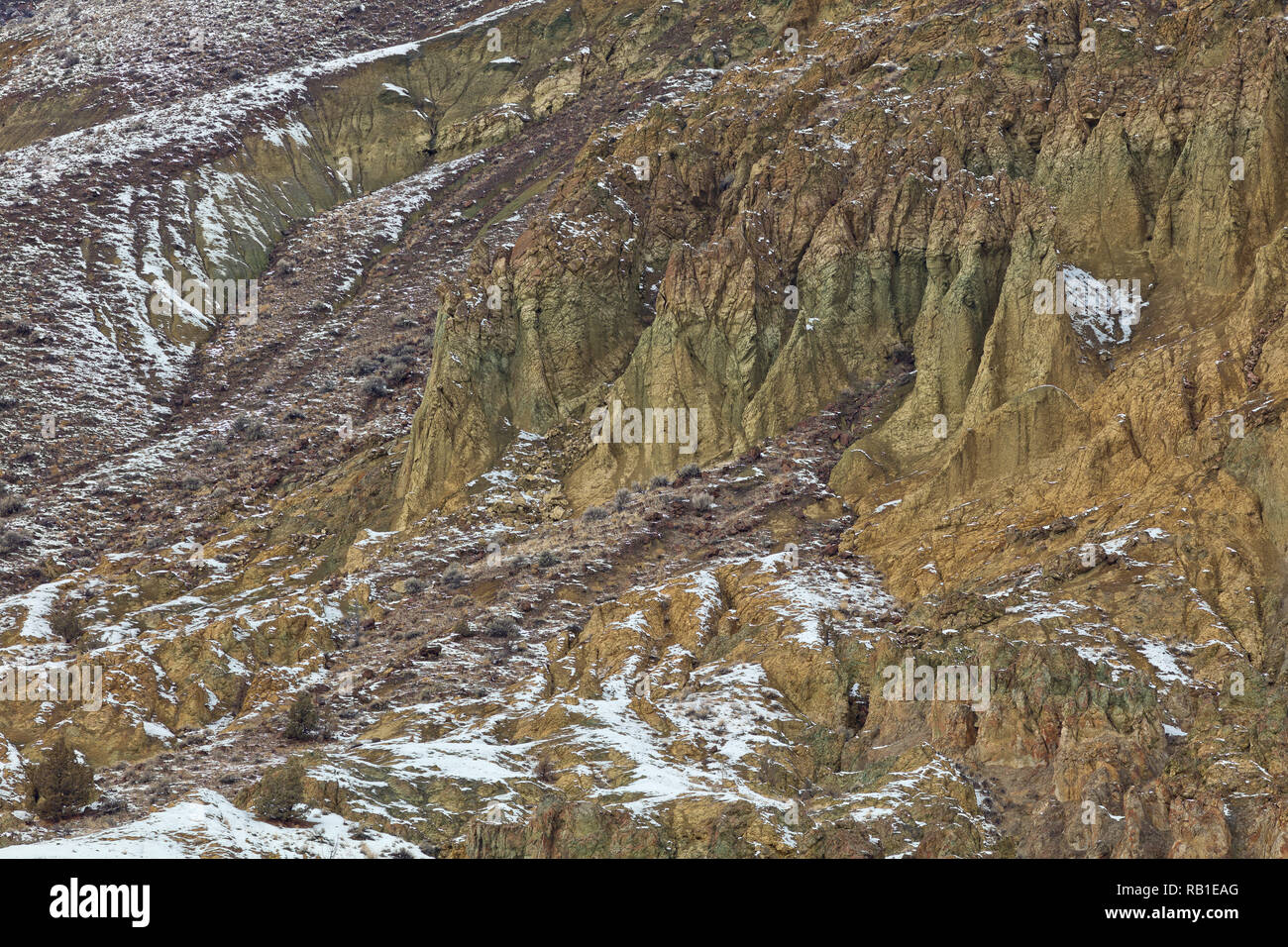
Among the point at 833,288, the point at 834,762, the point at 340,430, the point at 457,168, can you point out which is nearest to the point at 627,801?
the point at 834,762

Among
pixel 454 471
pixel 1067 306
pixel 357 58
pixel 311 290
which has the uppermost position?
pixel 357 58

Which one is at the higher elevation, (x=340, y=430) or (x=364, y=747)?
(x=340, y=430)

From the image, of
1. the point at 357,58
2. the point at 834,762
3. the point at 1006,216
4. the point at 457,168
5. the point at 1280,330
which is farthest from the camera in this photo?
the point at 357,58

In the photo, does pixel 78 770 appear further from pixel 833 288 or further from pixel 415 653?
pixel 833 288

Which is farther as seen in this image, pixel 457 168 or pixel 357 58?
pixel 357 58

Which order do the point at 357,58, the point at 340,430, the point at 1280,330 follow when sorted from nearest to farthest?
the point at 1280,330 < the point at 340,430 < the point at 357,58

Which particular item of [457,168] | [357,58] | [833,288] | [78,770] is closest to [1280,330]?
[833,288]
